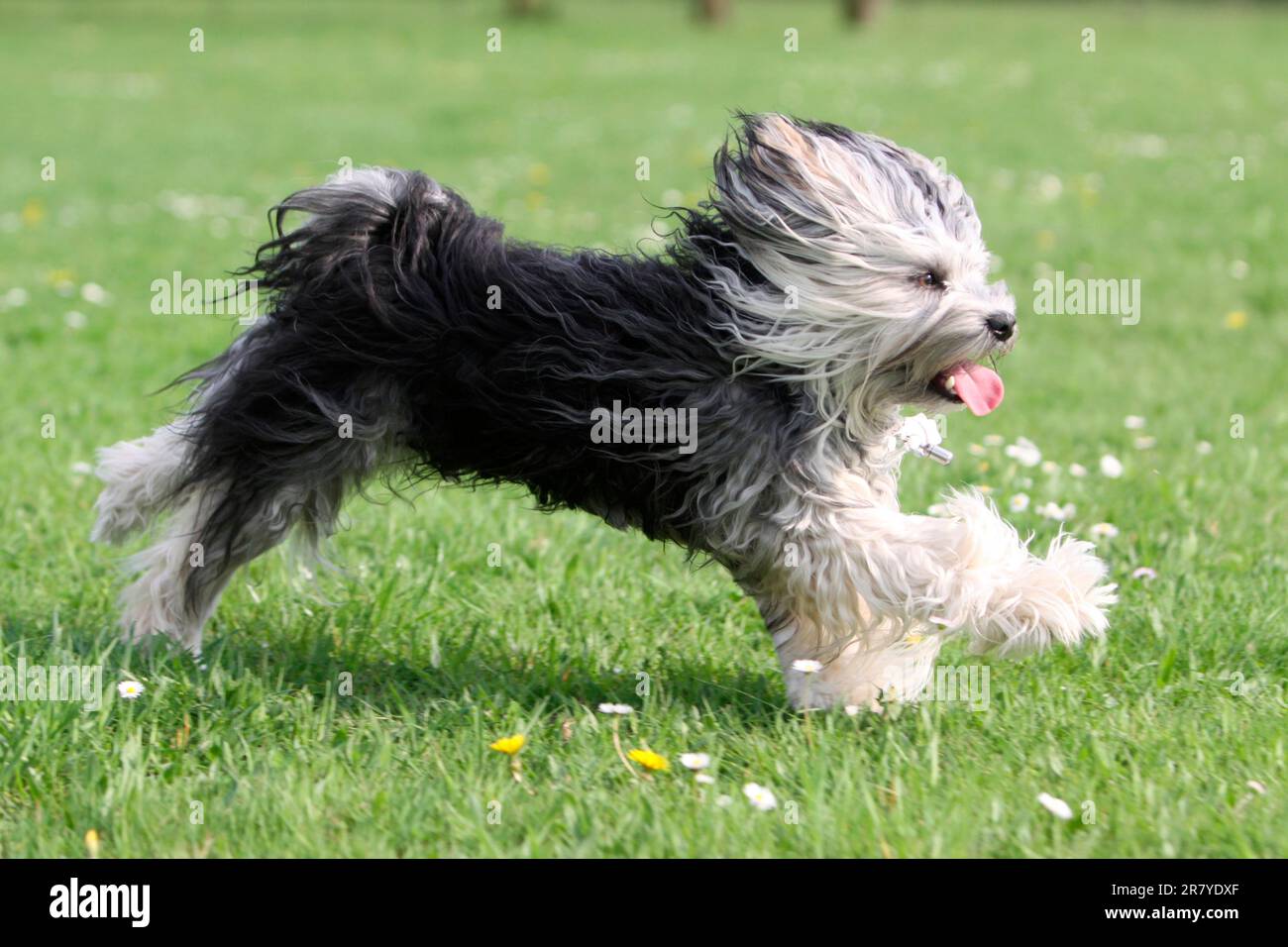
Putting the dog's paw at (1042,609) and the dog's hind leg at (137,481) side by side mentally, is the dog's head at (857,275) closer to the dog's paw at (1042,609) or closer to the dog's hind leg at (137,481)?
the dog's paw at (1042,609)

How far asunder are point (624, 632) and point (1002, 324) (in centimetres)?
161

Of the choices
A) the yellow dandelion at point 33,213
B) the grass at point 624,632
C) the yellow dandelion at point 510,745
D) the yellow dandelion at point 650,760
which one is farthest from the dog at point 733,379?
the yellow dandelion at point 33,213

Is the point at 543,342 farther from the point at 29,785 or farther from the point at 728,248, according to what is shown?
the point at 29,785

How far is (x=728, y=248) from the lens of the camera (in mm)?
3951

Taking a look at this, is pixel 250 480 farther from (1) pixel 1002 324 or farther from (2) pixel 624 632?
(1) pixel 1002 324

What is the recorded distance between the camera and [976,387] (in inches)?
151

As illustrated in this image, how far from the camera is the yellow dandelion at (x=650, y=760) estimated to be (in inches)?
145

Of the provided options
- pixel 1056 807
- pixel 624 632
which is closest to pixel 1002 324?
pixel 1056 807

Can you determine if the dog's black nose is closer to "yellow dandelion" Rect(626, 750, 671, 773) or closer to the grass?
the grass

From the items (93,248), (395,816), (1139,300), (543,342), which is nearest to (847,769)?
(395,816)

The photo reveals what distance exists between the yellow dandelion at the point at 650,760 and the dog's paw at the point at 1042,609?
0.90m
